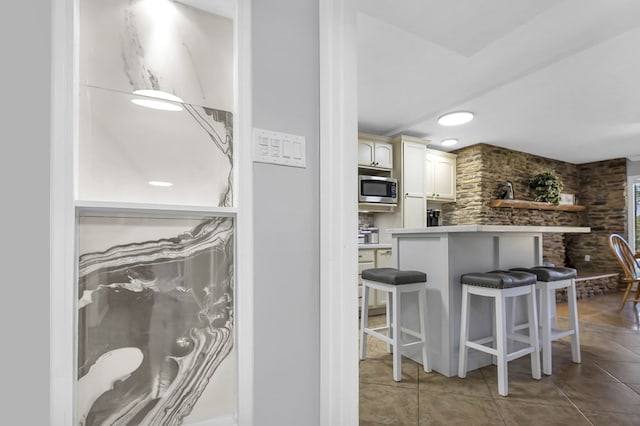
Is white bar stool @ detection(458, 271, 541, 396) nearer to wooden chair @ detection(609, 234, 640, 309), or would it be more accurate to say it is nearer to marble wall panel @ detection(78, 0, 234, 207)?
marble wall panel @ detection(78, 0, 234, 207)

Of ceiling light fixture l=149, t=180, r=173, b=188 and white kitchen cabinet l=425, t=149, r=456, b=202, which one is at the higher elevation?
white kitchen cabinet l=425, t=149, r=456, b=202

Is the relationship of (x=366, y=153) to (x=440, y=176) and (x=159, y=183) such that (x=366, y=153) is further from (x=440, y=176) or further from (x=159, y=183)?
(x=159, y=183)

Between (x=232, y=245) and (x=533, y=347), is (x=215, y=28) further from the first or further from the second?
(x=533, y=347)

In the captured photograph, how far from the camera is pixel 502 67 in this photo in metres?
2.87

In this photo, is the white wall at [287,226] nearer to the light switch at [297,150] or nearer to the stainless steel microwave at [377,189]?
the light switch at [297,150]

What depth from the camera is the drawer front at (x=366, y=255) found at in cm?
399

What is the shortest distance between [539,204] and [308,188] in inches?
238

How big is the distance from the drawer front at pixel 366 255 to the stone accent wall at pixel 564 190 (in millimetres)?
2161

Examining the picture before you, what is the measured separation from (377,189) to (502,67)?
1.95m

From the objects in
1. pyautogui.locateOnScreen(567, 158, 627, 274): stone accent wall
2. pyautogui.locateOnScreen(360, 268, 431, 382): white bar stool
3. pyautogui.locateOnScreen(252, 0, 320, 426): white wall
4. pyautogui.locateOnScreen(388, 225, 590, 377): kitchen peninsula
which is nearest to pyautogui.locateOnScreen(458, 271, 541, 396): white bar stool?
pyautogui.locateOnScreen(388, 225, 590, 377): kitchen peninsula

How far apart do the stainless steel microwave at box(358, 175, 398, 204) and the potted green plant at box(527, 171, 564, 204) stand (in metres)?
3.17

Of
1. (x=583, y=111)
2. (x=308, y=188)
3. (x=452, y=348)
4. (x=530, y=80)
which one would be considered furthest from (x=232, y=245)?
(x=583, y=111)

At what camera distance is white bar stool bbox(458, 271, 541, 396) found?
200 centimetres

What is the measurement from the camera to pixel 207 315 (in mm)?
1007
